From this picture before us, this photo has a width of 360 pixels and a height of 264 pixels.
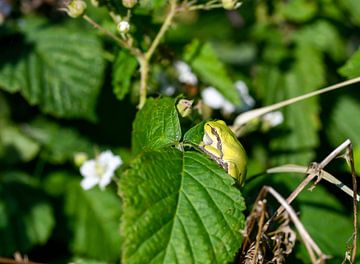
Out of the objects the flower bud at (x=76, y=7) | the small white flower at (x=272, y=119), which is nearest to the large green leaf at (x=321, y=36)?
the small white flower at (x=272, y=119)

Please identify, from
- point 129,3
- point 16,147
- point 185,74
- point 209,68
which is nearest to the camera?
point 129,3

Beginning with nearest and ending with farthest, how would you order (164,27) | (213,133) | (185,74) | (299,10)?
(213,133) < (164,27) < (185,74) < (299,10)

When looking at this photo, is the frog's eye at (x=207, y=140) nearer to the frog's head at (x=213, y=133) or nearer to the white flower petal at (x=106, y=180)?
the frog's head at (x=213, y=133)

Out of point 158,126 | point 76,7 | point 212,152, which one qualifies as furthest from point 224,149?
point 76,7

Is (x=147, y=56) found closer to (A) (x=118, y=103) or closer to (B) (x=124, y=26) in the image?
(B) (x=124, y=26)

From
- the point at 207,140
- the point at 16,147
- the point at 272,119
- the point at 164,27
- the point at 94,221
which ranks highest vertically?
the point at 164,27

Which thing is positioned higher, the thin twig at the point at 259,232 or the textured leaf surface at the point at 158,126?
the textured leaf surface at the point at 158,126

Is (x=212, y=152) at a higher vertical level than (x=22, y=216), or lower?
higher

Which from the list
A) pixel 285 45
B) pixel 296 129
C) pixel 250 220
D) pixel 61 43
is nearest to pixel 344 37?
pixel 285 45
